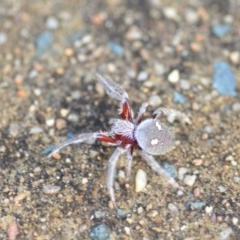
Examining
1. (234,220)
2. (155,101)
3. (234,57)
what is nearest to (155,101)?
(155,101)

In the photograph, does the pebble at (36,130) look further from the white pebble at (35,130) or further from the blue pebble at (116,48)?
the blue pebble at (116,48)

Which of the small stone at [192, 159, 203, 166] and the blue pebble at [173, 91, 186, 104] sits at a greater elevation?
the blue pebble at [173, 91, 186, 104]

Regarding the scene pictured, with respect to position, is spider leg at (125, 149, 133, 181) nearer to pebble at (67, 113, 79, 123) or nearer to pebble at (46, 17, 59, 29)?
pebble at (67, 113, 79, 123)

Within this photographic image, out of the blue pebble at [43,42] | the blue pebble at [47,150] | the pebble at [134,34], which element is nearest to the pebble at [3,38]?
the blue pebble at [43,42]

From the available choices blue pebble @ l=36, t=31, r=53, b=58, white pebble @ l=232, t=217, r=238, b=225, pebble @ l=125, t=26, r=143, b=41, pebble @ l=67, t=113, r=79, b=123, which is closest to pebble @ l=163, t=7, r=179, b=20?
pebble @ l=125, t=26, r=143, b=41

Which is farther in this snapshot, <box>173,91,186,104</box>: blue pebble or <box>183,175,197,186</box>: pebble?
<box>173,91,186,104</box>: blue pebble

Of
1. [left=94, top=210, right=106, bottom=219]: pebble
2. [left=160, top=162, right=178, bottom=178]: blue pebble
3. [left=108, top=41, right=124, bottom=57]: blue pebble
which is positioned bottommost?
[left=94, top=210, right=106, bottom=219]: pebble
